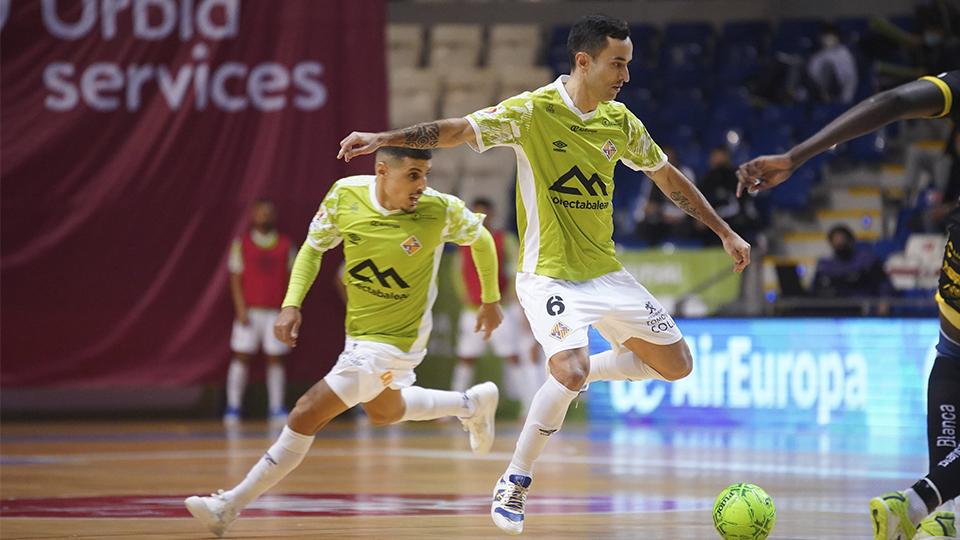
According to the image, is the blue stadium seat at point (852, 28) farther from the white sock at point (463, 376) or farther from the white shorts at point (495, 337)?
the white sock at point (463, 376)

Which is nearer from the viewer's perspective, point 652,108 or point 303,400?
point 303,400

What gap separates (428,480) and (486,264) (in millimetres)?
2472

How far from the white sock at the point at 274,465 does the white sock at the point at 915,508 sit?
2988mm

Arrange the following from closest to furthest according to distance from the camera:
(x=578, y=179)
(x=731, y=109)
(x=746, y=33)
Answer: (x=578, y=179)
(x=731, y=109)
(x=746, y=33)

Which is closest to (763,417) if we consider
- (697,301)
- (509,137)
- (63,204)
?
(697,301)

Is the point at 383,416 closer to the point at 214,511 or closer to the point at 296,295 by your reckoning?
the point at 296,295

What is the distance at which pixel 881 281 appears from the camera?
50.4 ft

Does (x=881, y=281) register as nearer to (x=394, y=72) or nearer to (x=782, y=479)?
(x=782, y=479)

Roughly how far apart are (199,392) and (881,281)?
26.2 feet

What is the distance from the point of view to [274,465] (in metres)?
7.25

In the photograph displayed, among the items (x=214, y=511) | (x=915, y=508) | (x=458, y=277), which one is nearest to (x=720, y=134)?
(x=458, y=277)

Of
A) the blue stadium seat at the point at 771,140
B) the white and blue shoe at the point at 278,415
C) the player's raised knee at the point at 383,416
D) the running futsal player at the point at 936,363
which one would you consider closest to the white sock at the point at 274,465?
the player's raised knee at the point at 383,416

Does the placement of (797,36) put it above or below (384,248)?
above

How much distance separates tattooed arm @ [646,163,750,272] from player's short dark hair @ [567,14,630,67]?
78 cm
